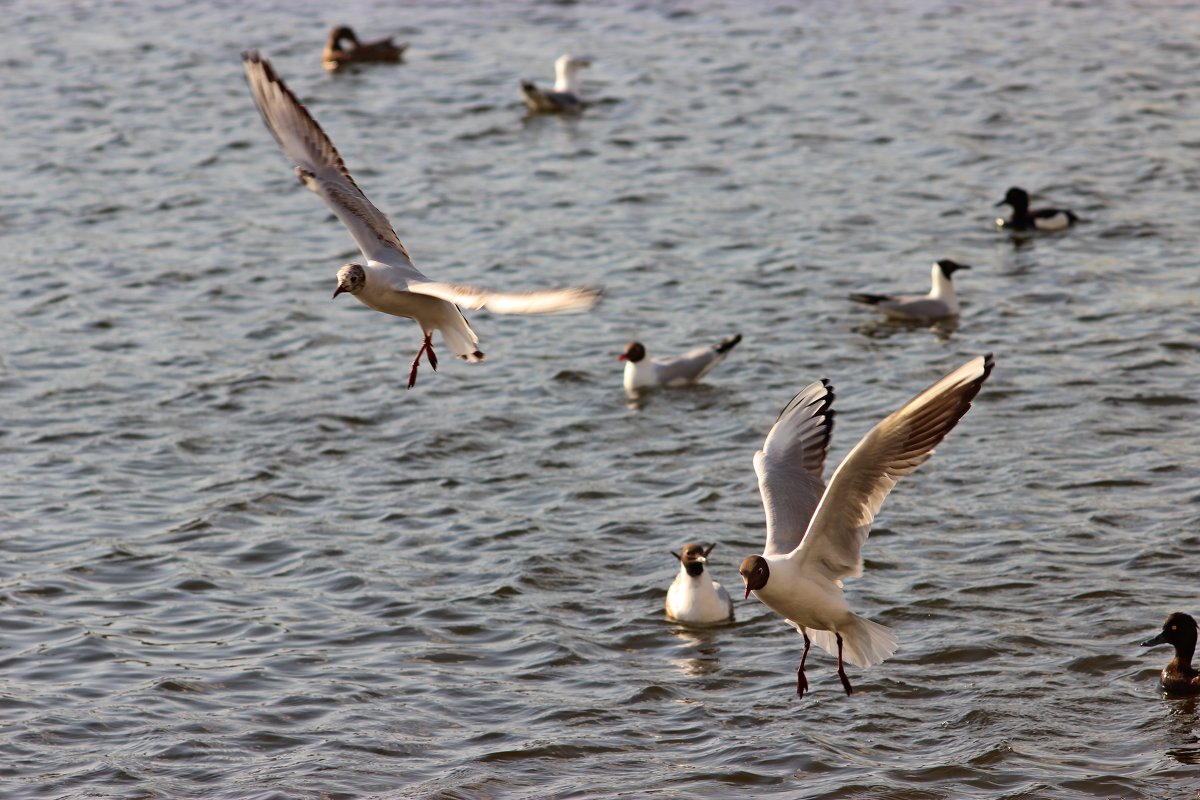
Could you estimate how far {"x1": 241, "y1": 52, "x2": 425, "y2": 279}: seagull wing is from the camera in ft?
30.0

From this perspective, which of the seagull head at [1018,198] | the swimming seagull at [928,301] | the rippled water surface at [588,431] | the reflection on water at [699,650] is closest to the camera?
the rippled water surface at [588,431]

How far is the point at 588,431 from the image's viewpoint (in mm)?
14016

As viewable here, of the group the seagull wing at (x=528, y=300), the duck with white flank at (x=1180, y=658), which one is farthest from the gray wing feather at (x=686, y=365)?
the seagull wing at (x=528, y=300)

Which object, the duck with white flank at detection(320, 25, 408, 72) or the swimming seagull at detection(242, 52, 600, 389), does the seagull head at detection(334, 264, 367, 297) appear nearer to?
the swimming seagull at detection(242, 52, 600, 389)

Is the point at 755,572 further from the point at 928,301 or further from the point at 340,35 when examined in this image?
the point at 340,35

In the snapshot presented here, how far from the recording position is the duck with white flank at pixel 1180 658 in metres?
9.45

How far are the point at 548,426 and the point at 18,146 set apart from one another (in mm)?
11707

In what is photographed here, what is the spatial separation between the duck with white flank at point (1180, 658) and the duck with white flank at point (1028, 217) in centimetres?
864

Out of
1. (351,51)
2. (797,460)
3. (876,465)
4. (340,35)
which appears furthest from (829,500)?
(340,35)

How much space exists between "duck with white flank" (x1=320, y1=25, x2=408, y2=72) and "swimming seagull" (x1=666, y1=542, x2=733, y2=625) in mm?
16798

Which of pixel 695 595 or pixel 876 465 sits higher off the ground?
pixel 876 465

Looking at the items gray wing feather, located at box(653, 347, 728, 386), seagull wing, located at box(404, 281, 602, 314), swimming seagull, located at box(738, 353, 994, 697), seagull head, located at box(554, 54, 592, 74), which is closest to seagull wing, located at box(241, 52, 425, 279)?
seagull wing, located at box(404, 281, 602, 314)

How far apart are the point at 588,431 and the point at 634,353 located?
924 millimetres

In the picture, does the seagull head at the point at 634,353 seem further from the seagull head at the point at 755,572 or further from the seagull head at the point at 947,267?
the seagull head at the point at 755,572
